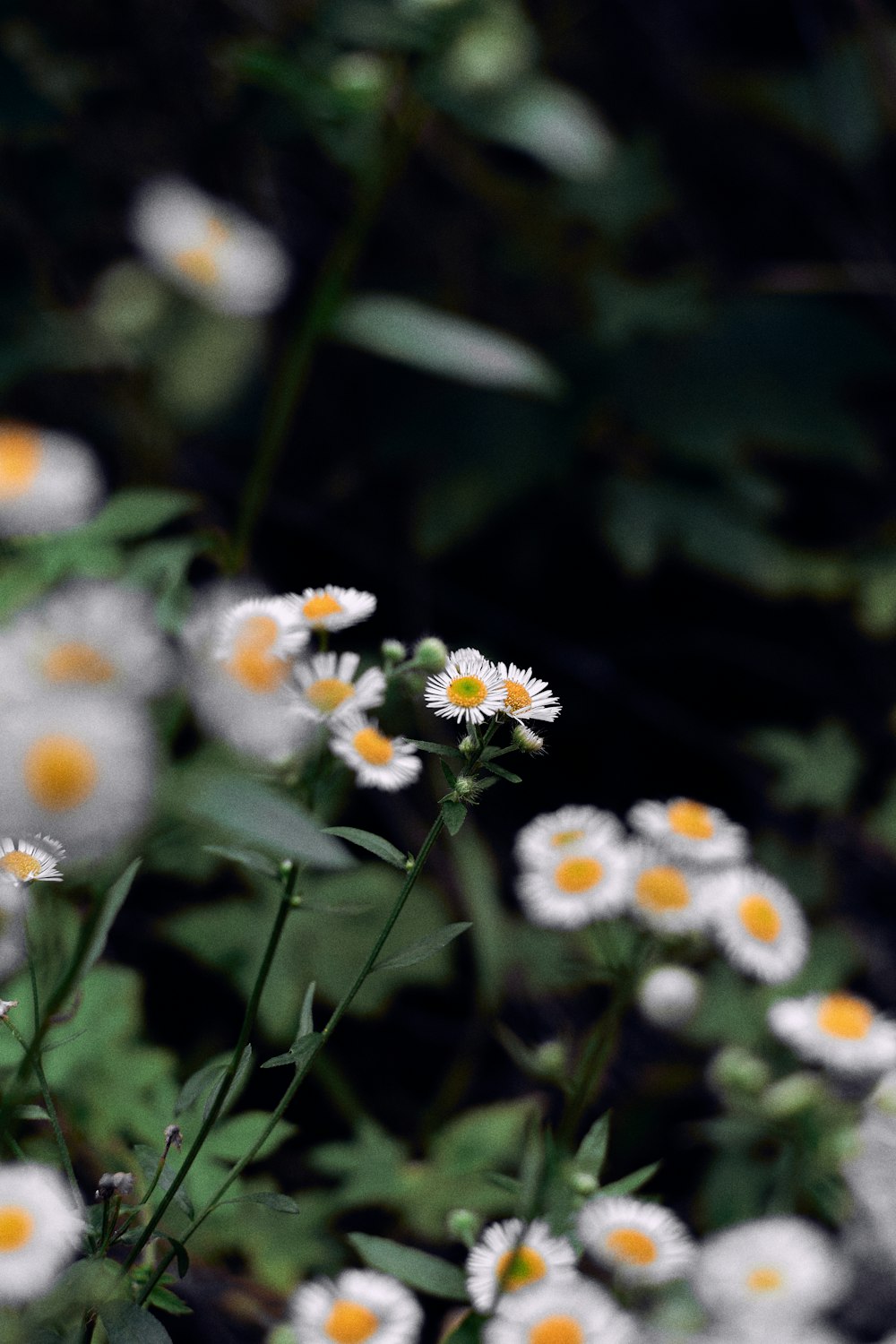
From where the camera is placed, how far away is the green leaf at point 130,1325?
0.45 m

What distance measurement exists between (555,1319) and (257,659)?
31 centimetres

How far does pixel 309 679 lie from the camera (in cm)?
52

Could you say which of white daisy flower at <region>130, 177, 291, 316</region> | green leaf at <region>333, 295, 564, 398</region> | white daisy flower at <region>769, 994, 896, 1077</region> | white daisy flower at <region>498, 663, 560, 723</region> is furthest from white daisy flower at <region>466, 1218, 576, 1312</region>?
white daisy flower at <region>130, 177, 291, 316</region>

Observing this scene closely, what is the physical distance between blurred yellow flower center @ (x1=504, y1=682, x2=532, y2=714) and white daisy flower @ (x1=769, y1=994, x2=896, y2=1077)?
1.49 feet

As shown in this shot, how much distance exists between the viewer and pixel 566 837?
757 millimetres

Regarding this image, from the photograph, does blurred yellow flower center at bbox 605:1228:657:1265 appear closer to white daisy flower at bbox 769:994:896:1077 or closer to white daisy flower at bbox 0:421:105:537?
white daisy flower at bbox 769:994:896:1077

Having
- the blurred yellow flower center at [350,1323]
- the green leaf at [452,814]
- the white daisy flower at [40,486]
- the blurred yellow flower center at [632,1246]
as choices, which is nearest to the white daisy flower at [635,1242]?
the blurred yellow flower center at [632,1246]

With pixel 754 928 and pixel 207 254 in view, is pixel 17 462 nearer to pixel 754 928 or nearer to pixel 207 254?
pixel 207 254

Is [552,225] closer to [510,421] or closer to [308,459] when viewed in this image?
[510,421]

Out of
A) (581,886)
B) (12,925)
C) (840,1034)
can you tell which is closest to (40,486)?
(12,925)

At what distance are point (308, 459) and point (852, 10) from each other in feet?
4.01

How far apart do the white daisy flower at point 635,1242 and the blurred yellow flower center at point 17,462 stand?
0.64 meters

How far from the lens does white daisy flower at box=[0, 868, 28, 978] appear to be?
520 mm

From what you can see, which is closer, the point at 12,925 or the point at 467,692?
the point at 467,692
